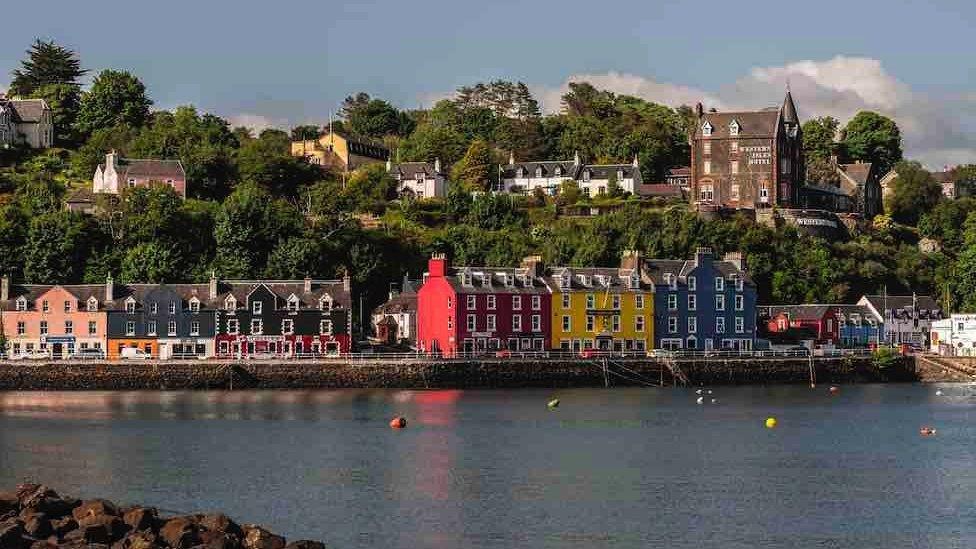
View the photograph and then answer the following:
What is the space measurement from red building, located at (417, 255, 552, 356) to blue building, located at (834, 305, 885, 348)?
20.0 metres

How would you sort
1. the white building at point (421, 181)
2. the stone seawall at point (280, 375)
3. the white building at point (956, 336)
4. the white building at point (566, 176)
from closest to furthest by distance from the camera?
1. the stone seawall at point (280, 375)
2. the white building at point (956, 336)
3. the white building at point (566, 176)
4. the white building at point (421, 181)

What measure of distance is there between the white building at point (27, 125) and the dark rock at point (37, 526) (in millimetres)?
97118

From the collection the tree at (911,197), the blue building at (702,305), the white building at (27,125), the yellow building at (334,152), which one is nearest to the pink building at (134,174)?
the white building at (27,125)

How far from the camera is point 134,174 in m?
118

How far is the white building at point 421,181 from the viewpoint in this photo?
12737 cm

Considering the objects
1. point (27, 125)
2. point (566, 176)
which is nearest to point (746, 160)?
point (566, 176)

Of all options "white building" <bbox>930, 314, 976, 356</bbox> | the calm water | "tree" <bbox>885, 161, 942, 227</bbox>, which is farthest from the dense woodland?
the calm water

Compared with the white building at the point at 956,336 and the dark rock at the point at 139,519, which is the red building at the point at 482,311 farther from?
the dark rock at the point at 139,519

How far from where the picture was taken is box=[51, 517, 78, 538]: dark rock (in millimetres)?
36938

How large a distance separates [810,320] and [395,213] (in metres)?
31.6

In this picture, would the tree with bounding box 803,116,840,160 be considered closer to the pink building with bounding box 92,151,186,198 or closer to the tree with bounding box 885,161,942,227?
the tree with bounding box 885,161,942,227

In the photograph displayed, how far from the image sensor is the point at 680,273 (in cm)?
9506

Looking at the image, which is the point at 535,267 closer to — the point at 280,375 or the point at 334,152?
the point at 280,375

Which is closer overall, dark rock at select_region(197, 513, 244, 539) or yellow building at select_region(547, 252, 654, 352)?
dark rock at select_region(197, 513, 244, 539)
